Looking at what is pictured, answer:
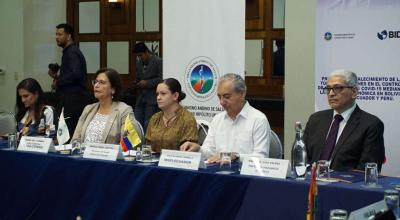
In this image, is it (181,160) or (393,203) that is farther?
(181,160)

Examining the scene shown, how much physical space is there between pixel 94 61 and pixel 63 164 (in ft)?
18.9

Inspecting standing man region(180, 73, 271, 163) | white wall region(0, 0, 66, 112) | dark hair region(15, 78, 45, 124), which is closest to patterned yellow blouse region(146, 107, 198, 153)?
standing man region(180, 73, 271, 163)

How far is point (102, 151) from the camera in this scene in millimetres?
3352

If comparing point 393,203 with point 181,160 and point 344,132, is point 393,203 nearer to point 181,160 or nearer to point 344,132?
point 181,160

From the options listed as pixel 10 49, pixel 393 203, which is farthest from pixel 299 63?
pixel 10 49

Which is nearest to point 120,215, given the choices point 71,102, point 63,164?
point 63,164

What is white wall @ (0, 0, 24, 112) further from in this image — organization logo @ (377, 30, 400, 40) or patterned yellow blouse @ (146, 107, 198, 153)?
organization logo @ (377, 30, 400, 40)

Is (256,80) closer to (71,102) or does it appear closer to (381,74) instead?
(71,102)

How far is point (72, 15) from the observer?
9.00 m

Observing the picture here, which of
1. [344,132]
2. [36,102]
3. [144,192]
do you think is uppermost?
[36,102]

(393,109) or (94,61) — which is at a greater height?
(94,61)

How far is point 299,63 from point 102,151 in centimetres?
240

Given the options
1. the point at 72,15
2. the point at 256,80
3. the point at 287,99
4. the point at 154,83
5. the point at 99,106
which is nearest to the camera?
the point at 99,106

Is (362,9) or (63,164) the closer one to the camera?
(63,164)
